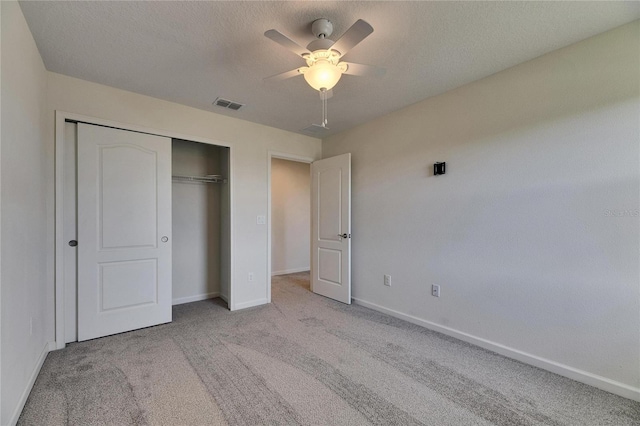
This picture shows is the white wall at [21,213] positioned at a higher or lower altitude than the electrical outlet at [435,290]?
higher

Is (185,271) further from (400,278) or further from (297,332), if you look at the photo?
(400,278)

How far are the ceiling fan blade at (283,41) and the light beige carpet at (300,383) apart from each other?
7.22 ft

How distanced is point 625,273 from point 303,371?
2.34 meters

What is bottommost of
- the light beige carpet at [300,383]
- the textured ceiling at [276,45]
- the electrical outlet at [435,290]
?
Result: the light beige carpet at [300,383]

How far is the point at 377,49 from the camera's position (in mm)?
2090

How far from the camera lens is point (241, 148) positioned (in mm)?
3604

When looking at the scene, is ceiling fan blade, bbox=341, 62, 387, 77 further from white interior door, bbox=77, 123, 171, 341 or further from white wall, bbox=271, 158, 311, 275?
white wall, bbox=271, 158, 311, 275

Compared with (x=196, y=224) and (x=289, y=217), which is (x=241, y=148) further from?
(x=289, y=217)

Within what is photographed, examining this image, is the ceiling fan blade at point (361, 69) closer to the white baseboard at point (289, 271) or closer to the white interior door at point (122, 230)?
the white interior door at point (122, 230)

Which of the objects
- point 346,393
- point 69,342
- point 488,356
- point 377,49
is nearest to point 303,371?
point 346,393

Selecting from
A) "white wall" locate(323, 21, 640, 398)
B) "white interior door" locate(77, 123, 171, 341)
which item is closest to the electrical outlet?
"white wall" locate(323, 21, 640, 398)

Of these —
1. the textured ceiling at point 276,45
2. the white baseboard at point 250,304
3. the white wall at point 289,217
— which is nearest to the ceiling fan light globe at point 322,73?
the textured ceiling at point 276,45

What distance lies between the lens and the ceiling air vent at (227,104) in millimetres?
3016

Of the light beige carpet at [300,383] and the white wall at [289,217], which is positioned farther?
the white wall at [289,217]
